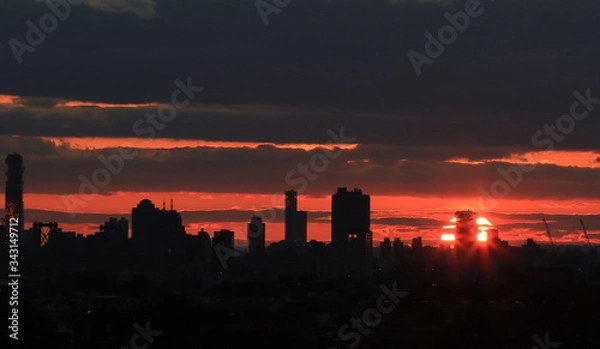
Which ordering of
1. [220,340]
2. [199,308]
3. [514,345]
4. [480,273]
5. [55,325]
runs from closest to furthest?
[514,345] → [220,340] → [55,325] → [199,308] → [480,273]

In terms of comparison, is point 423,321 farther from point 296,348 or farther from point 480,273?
point 480,273

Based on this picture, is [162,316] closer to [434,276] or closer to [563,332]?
[563,332]

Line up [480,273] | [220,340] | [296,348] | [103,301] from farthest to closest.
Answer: [480,273], [103,301], [220,340], [296,348]

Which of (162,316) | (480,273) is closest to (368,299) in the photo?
(162,316)

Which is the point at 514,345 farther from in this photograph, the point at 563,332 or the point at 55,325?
the point at 55,325

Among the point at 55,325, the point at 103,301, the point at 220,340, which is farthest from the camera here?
the point at 103,301

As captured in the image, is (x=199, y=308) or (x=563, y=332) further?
(x=199, y=308)

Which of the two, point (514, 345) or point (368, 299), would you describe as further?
point (368, 299)

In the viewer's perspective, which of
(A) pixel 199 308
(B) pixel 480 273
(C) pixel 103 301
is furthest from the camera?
(B) pixel 480 273

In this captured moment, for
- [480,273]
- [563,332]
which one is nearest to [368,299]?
[563,332]
